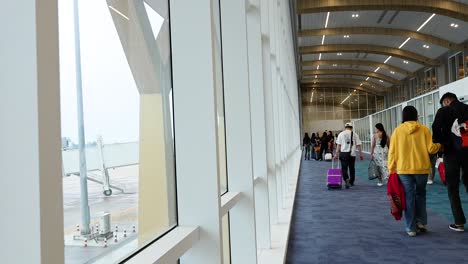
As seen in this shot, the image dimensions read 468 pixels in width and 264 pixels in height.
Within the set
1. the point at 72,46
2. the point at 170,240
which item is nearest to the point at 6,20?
the point at 72,46

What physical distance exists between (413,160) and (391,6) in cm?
1503

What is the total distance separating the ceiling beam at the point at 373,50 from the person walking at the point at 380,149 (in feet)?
59.3

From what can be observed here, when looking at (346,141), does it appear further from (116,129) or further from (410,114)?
(116,129)

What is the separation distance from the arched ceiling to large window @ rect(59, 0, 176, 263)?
17935 mm

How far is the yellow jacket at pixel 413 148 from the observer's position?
5250mm

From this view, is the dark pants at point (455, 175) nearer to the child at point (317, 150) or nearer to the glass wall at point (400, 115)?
the glass wall at point (400, 115)

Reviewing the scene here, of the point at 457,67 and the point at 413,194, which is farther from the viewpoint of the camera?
the point at 457,67

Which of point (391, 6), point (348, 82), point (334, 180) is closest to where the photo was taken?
point (334, 180)

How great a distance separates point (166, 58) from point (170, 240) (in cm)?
100

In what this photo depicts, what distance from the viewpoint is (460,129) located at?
17.4ft

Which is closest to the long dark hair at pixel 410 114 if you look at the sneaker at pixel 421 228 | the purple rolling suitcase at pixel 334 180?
the sneaker at pixel 421 228

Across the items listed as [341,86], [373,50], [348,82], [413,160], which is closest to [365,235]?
[413,160]

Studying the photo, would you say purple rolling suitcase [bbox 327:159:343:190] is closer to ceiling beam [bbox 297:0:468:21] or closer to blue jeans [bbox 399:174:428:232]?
blue jeans [bbox 399:174:428:232]

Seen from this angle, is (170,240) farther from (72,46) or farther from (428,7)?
(428,7)
